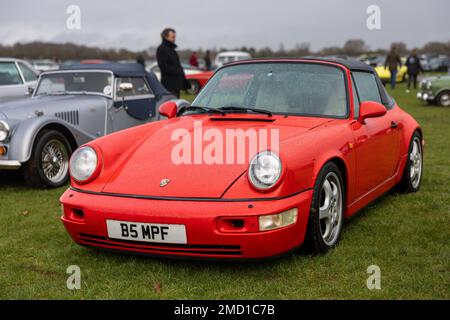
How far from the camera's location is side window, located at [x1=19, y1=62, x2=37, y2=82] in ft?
35.3

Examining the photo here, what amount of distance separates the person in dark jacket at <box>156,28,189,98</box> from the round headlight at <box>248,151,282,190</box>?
6508mm

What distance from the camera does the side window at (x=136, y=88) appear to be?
7.56m

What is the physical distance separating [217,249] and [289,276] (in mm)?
505

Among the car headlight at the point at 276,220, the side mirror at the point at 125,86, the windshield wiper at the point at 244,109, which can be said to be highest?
the side mirror at the point at 125,86

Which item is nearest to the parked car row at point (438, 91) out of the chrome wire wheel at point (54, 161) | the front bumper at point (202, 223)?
the chrome wire wheel at point (54, 161)

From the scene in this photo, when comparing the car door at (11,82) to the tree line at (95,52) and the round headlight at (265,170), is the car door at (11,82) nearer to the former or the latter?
the round headlight at (265,170)

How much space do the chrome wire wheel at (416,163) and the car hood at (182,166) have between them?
190 cm

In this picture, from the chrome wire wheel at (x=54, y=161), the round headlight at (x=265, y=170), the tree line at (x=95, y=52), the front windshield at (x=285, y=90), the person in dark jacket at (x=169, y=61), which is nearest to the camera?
the round headlight at (x=265, y=170)

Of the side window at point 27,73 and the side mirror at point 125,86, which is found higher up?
the side window at point 27,73

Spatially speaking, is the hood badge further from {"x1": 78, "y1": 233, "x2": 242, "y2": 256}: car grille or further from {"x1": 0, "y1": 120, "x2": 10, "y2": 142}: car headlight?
{"x1": 0, "y1": 120, "x2": 10, "y2": 142}: car headlight

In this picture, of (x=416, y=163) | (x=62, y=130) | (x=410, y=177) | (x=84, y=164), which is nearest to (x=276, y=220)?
(x=84, y=164)

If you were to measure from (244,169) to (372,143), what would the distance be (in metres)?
1.53

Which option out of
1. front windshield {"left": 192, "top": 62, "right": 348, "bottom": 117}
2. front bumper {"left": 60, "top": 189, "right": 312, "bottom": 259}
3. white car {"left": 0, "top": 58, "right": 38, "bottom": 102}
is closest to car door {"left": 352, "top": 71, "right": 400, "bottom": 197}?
front windshield {"left": 192, "top": 62, "right": 348, "bottom": 117}
